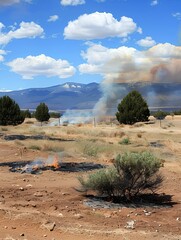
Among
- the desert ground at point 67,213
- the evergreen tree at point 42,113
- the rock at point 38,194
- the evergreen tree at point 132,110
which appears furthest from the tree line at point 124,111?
the rock at point 38,194

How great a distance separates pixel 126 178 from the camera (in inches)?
523

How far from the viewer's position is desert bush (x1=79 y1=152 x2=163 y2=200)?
42.9ft

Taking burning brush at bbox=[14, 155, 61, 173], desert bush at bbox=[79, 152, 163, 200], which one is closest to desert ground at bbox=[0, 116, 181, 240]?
burning brush at bbox=[14, 155, 61, 173]

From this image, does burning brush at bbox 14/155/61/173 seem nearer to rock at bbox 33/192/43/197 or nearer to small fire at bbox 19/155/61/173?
small fire at bbox 19/155/61/173

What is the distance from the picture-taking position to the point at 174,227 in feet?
34.2

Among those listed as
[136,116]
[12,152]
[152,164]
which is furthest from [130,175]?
[136,116]

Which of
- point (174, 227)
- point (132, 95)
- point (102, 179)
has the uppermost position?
point (132, 95)

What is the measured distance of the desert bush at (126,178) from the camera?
1308cm

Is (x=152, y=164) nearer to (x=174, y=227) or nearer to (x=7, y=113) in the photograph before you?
(x=174, y=227)

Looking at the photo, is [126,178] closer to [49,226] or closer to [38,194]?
[38,194]

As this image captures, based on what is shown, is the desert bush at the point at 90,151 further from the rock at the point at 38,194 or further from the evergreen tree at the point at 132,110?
the evergreen tree at the point at 132,110

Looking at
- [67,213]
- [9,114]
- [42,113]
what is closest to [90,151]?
[67,213]

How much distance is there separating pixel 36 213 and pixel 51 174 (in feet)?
22.2

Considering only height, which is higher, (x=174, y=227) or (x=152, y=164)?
(x=152, y=164)
